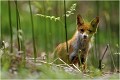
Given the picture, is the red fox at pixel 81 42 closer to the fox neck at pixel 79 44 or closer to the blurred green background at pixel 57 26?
the fox neck at pixel 79 44

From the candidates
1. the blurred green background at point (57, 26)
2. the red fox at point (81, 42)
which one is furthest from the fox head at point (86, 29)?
the blurred green background at point (57, 26)

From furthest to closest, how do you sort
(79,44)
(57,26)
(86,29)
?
(57,26) → (86,29) → (79,44)

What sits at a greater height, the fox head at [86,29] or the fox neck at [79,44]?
the fox head at [86,29]

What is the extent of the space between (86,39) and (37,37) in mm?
3072

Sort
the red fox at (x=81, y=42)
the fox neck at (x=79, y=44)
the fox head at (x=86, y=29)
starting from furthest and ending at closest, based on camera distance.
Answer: the fox head at (x=86, y=29) < the fox neck at (x=79, y=44) < the red fox at (x=81, y=42)

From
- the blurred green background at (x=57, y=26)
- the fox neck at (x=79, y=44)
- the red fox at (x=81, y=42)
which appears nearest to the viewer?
the red fox at (x=81, y=42)

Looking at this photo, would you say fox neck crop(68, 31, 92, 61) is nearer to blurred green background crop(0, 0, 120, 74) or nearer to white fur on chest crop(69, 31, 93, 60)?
white fur on chest crop(69, 31, 93, 60)

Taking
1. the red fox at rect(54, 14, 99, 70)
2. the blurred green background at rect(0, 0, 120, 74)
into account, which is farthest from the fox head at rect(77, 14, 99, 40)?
the blurred green background at rect(0, 0, 120, 74)

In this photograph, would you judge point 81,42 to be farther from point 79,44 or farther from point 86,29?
point 86,29

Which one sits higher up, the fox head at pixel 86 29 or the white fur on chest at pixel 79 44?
the fox head at pixel 86 29

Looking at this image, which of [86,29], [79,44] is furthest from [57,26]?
[79,44]

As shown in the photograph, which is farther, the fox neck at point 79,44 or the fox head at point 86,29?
the fox head at point 86,29

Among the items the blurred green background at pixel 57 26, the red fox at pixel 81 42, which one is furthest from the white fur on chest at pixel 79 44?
the blurred green background at pixel 57 26

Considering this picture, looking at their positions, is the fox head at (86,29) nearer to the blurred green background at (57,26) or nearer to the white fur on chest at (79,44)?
the white fur on chest at (79,44)
